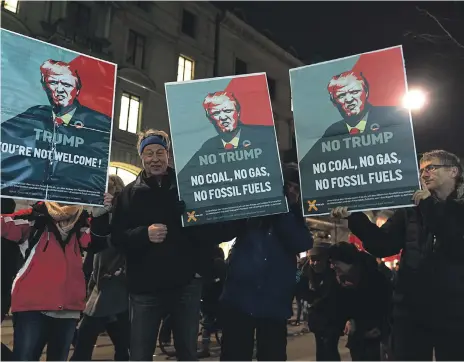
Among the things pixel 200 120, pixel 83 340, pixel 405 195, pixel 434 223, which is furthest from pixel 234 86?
pixel 83 340

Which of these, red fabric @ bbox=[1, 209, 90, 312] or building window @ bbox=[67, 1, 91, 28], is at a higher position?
building window @ bbox=[67, 1, 91, 28]

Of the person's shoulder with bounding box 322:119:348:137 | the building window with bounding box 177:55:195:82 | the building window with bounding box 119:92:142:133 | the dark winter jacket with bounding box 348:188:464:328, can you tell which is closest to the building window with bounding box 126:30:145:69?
the building window with bounding box 119:92:142:133

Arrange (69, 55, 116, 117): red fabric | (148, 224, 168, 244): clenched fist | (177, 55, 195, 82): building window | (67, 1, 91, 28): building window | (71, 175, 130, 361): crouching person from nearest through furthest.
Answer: (148, 224, 168, 244): clenched fist < (69, 55, 116, 117): red fabric < (71, 175, 130, 361): crouching person < (67, 1, 91, 28): building window < (177, 55, 195, 82): building window

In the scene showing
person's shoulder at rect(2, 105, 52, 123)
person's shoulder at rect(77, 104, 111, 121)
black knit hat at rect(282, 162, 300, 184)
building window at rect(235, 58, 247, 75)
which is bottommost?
black knit hat at rect(282, 162, 300, 184)

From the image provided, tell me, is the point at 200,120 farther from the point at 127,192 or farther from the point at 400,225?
the point at 400,225

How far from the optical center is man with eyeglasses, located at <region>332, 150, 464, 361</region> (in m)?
2.84

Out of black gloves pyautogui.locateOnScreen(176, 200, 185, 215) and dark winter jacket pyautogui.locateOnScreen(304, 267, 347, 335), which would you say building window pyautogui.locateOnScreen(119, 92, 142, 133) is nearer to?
dark winter jacket pyautogui.locateOnScreen(304, 267, 347, 335)

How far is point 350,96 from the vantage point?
124 inches

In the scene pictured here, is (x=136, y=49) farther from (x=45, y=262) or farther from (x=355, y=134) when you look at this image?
(x=355, y=134)

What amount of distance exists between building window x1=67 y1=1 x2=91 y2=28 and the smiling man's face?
55.1ft

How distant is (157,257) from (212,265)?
43cm

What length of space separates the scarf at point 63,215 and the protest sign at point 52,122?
390 millimetres

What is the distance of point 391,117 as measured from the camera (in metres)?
3.04

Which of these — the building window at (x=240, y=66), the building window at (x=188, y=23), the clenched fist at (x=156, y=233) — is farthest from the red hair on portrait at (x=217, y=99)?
the building window at (x=240, y=66)
